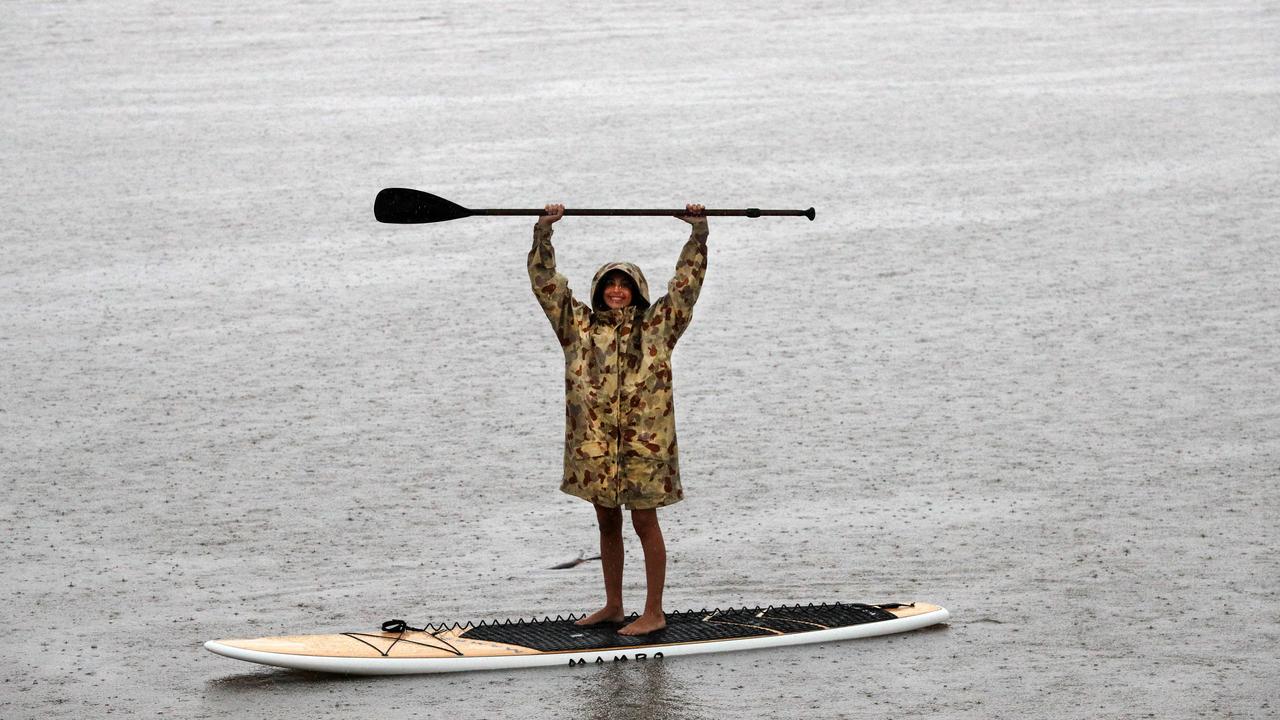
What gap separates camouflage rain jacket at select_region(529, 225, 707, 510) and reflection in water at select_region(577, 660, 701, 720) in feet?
2.13

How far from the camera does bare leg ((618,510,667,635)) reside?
7824 millimetres

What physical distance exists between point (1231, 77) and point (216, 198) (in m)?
13.1

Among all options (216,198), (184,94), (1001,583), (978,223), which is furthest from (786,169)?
(1001,583)

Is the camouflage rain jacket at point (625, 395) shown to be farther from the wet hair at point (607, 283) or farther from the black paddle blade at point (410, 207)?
the black paddle blade at point (410, 207)

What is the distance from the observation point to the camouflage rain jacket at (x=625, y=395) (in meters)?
7.71

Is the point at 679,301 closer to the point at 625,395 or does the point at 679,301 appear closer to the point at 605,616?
the point at 625,395

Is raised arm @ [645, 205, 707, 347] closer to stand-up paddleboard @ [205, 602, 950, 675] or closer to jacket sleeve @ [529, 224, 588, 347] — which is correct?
jacket sleeve @ [529, 224, 588, 347]

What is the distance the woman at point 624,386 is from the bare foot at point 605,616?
0.43ft

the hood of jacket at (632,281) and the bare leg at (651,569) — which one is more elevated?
the hood of jacket at (632,281)

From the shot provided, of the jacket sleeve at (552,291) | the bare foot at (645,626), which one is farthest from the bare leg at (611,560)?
the jacket sleeve at (552,291)

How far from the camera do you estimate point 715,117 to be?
74.9 ft

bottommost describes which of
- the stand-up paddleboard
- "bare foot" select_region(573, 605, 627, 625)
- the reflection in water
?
the reflection in water

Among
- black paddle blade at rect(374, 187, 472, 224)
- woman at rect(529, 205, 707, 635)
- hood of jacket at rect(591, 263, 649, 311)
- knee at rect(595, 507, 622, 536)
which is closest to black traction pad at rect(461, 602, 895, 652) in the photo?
woman at rect(529, 205, 707, 635)

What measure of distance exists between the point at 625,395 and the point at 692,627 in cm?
104
